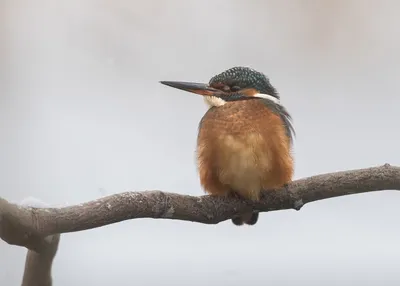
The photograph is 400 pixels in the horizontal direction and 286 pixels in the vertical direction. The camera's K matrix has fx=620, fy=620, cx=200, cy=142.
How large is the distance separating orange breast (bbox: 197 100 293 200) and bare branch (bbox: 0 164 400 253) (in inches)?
0.9

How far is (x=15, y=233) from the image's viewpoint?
592 mm

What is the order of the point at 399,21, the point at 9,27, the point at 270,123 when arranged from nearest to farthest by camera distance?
1. the point at 270,123
2. the point at 9,27
3. the point at 399,21

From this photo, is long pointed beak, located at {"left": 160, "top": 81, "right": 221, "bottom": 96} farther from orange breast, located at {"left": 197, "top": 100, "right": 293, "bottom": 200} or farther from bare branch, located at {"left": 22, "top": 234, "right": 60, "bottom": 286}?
bare branch, located at {"left": 22, "top": 234, "right": 60, "bottom": 286}

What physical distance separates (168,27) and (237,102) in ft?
1.04

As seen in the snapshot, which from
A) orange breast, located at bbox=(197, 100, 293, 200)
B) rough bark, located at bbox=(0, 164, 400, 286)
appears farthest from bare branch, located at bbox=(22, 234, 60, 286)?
orange breast, located at bbox=(197, 100, 293, 200)

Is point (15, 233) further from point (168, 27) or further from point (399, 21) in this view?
point (399, 21)

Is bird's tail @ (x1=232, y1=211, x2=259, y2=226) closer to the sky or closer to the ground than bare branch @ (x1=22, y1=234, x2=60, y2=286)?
closer to the sky

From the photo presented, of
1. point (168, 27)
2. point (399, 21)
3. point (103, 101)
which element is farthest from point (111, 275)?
point (399, 21)

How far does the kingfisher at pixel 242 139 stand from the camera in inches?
28.9

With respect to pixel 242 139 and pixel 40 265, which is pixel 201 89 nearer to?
pixel 242 139

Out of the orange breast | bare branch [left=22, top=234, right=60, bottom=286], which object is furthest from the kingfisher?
bare branch [left=22, top=234, right=60, bottom=286]

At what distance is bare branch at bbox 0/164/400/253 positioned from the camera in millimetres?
588

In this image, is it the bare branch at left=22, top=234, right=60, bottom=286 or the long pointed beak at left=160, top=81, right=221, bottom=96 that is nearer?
the bare branch at left=22, top=234, right=60, bottom=286

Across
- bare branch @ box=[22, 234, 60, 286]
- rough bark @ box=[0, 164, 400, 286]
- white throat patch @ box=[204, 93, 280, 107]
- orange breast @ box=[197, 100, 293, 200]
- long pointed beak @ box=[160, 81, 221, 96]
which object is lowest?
bare branch @ box=[22, 234, 60, 286]
